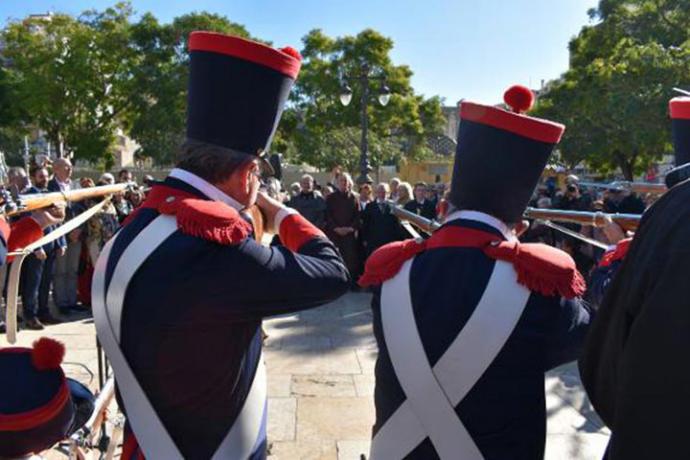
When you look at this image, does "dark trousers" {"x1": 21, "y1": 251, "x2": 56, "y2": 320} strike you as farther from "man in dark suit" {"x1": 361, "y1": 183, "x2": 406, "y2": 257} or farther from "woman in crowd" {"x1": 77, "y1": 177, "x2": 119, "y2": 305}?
"man in dark suit" {"x1": 361, "y1": 183, "x2": 406, "y2": 257}

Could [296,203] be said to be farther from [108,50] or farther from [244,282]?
[108,50]

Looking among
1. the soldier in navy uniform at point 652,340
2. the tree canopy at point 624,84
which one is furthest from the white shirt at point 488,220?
the tree canopy at point 624,84

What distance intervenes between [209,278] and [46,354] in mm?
687

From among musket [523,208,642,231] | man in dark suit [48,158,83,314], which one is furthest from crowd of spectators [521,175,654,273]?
man in dark suit [48,158,83,314]

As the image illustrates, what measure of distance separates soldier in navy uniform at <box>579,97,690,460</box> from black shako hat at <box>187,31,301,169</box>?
3.98ft

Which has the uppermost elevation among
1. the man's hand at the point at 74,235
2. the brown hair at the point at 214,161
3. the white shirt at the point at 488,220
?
the brown hair at the point at 214,161

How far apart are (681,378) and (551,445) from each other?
3849mm

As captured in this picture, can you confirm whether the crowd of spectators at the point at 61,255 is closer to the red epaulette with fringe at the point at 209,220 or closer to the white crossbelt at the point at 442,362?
the red epaulette with fringe at the point at 209,220

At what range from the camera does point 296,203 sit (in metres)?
11.2

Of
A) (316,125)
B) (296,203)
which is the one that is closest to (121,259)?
Answer: (296,203)

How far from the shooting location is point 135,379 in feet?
6.50

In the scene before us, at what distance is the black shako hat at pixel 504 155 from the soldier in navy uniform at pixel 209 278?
1.69 feet

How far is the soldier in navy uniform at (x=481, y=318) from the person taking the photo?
1.95 meters

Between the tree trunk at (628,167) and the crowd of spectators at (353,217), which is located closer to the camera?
the crowd of spectators at (353,217)
